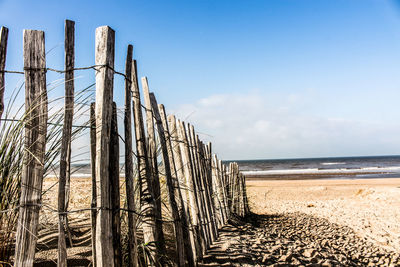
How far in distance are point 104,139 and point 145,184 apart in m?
0.93

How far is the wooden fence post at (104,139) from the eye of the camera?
180cm

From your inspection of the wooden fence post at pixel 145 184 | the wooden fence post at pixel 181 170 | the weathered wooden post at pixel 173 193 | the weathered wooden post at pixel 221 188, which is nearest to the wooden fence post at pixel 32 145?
the wooden fence post at pixel 145 184

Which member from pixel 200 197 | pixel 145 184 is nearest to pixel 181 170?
pixel 200 197

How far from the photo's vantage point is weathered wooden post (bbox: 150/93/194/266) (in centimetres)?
287

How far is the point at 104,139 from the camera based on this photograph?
6.10 ft

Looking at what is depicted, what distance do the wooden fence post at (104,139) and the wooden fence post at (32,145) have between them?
1.08 ft

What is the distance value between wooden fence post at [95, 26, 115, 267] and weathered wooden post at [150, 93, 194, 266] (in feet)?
3.53

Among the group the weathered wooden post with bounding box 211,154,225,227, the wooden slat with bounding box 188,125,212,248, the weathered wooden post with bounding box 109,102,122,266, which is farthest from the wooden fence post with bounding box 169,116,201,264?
the weathered wooden post with bounding box 211,154,225,227

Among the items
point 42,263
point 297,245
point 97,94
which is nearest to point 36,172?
point 97,94

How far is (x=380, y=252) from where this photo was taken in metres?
5.15

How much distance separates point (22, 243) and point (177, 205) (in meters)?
1.56

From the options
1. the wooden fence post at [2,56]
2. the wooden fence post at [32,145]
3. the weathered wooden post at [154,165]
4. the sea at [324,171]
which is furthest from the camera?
the sea at [324,171]

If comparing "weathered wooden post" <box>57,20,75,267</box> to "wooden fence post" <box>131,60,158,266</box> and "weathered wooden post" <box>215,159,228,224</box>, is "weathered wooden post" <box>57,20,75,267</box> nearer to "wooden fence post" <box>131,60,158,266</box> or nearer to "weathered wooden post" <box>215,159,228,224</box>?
"wooden fence post" <box>131,60,158,266</box>

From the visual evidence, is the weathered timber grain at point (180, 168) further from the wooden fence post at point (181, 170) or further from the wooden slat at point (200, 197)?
the wooden slat at point (200, 197)
